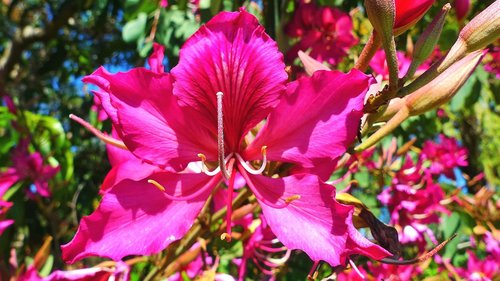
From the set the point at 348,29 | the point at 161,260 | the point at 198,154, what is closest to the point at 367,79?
the point at 198,154

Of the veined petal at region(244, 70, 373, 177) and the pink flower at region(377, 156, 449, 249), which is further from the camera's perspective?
the pink flower at region(377, 156, 449, 249)

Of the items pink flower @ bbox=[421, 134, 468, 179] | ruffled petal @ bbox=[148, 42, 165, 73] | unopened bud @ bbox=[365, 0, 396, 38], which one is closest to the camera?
unopened bud @ bbox=[365, 0, 396, 38]

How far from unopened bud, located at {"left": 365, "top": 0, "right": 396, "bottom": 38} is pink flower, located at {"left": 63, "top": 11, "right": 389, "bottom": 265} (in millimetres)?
59

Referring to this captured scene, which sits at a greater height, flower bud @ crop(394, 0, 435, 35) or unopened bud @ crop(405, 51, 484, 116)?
flower bud @ crop(394, 0, 435, 35)

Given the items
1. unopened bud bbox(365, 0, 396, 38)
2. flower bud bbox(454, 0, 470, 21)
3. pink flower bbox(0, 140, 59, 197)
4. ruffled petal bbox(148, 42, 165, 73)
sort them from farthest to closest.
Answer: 1. pink flower bbox(0, 140, 59, 197)
2. flower bud bbox(454, 0, 470, 21)
3. ruffled petal bbox(148, 42, 165, 73)
4. unopened bud bbox(365, 0, 396, 38)

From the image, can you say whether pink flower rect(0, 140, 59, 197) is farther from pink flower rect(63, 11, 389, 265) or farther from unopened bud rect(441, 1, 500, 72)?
unopened bud rect(441, 1, 500, 72)

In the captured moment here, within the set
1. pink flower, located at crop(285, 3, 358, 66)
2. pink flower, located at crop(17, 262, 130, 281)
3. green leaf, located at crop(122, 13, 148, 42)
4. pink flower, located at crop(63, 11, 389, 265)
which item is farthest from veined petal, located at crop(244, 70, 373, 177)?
green leaf, located at crop(122, 13, 148, 42)

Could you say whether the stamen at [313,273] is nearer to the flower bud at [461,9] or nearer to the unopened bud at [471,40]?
the unopened bud at [471,40]

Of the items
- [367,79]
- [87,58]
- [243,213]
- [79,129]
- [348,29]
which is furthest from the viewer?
[87,58]

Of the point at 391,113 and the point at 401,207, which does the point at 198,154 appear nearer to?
the point at 391,113

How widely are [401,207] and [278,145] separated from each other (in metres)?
1.01

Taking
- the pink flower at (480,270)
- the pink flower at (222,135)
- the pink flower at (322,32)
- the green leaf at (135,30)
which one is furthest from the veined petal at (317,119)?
the green leaf at (135,30)

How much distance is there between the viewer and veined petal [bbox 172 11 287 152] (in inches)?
24.1

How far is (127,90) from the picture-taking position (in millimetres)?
627
